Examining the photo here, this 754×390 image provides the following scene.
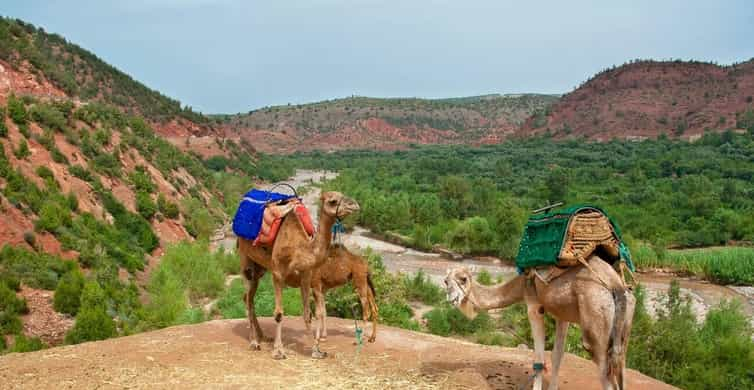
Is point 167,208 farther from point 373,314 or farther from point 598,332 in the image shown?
point 598,332

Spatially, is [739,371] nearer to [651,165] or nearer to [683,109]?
[651,165]

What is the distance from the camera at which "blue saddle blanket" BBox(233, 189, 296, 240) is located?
997cm

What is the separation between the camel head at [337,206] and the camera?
29.2 ft

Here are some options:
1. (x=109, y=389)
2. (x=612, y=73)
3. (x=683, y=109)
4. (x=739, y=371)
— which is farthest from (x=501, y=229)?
(x=612, y=73)

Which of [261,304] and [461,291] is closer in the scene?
[461,291]

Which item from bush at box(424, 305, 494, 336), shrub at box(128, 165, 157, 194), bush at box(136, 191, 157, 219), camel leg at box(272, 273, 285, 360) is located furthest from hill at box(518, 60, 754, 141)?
camel leg at box(272, 273, 285, 360)

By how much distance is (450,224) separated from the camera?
39.1 m

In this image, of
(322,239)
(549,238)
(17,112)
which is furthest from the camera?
(17,112)

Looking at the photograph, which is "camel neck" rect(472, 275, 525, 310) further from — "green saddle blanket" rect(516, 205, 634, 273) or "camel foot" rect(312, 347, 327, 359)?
"camel foot" rect(312, 347, 327, 359)

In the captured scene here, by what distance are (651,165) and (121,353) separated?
58.8m

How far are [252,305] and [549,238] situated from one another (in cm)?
543

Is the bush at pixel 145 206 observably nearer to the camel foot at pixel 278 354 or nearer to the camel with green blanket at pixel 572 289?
the camel foot at pixel 278 354

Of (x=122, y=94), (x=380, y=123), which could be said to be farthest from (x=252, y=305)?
(x=380, y=123)

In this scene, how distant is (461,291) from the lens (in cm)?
821
